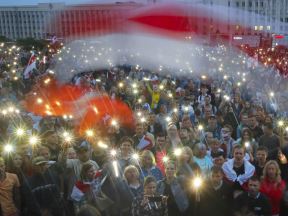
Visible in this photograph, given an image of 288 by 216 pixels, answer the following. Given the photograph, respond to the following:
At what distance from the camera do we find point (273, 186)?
16.3ft

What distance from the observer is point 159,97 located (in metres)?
11.9

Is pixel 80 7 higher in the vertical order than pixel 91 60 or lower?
higher

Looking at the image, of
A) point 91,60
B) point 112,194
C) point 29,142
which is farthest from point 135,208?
point 91,60

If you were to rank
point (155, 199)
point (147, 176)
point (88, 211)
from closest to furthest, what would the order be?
point (88, 211) < point (155, 199) < point (147, 176)

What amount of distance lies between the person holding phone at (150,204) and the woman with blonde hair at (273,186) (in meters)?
1.21

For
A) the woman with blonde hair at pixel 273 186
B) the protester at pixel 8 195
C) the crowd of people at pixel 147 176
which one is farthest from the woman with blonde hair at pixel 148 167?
the protester at pixel 8 195

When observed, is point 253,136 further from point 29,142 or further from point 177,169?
point 29,142

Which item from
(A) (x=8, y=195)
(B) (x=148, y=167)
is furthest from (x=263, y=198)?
(A) (x=8, y=195)

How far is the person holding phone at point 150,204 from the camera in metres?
4.54

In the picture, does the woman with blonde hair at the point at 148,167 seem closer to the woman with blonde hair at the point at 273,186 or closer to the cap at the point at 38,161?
the cap at the point at 38,161

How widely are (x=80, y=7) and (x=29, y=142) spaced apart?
70356mm

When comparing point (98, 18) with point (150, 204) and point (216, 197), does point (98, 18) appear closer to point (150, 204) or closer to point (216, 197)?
point (216, 197)

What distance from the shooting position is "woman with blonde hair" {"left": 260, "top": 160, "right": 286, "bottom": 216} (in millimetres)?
4891

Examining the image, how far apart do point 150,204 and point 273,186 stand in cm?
149
